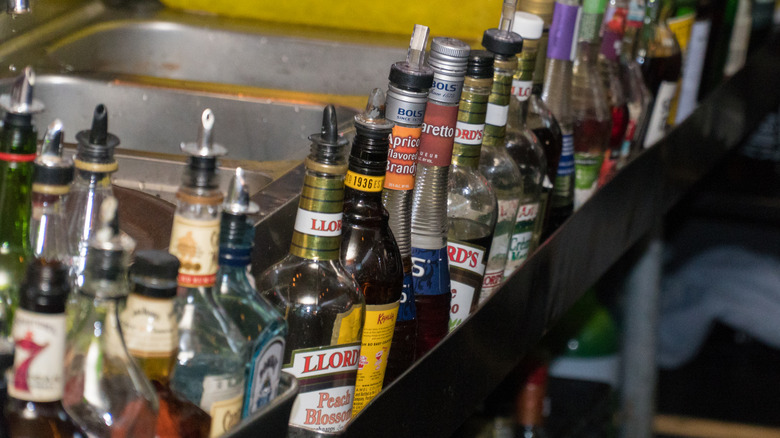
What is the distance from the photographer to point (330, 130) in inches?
21.2

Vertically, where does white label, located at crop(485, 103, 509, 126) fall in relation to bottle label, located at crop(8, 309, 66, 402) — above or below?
above

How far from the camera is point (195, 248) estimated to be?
1.50 ft

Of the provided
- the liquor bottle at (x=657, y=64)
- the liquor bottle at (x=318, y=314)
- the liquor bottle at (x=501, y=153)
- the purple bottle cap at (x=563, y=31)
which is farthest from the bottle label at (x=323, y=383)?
the liquor bottle at (x=657, y=64)

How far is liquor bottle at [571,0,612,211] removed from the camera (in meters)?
1.15

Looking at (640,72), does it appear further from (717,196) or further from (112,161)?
(717,196)

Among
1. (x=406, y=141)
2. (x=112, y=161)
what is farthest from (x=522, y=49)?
(x=112, y=161)

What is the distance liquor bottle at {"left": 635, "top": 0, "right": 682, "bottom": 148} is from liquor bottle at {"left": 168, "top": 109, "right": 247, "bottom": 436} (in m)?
1.02

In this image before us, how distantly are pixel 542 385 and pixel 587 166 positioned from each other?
538 millimetres

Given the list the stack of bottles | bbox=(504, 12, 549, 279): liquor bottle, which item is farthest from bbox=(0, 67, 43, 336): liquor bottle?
bbox=(504, 12, 549, 279): liquor bottle

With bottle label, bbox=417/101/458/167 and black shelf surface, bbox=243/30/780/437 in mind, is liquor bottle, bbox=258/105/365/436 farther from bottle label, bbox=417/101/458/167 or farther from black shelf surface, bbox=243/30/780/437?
bottle label, bbox=417/101/458/167

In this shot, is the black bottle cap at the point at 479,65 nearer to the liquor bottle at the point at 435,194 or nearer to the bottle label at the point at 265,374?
the liquor bottle at the point at 435,194

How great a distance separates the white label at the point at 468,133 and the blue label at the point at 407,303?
12cm

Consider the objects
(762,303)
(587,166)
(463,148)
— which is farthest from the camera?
(762,303)

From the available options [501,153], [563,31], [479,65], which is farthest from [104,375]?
[563,31]
